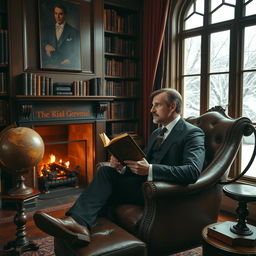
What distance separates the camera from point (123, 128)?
4316mm

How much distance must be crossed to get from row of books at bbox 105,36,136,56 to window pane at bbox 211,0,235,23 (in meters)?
1.20

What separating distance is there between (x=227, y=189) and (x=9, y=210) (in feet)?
7.97

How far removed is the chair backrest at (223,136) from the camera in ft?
7.08

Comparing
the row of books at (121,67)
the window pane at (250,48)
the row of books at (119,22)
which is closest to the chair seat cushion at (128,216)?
the window pane at (250,48)

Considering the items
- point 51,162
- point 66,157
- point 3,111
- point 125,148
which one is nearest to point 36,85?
point 3,111

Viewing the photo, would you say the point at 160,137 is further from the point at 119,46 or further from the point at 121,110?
the point at 119,46

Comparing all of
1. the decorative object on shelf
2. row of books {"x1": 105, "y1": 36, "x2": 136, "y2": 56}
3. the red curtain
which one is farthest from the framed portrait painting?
the decorative object on shelf

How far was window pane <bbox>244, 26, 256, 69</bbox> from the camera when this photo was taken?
317 centimetres

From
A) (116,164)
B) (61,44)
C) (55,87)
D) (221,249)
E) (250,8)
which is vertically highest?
(250,8)

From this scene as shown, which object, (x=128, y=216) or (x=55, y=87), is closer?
(x=128, y=216)

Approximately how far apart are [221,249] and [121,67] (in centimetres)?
309

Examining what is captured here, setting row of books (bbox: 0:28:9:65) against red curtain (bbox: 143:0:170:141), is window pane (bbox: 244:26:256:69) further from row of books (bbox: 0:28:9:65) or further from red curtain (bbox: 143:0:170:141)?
row of books (bbox: 0:28:9:65)

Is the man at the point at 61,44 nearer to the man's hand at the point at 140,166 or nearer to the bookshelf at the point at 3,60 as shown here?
the bookshelf at the point at 3,60

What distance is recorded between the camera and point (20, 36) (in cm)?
332
